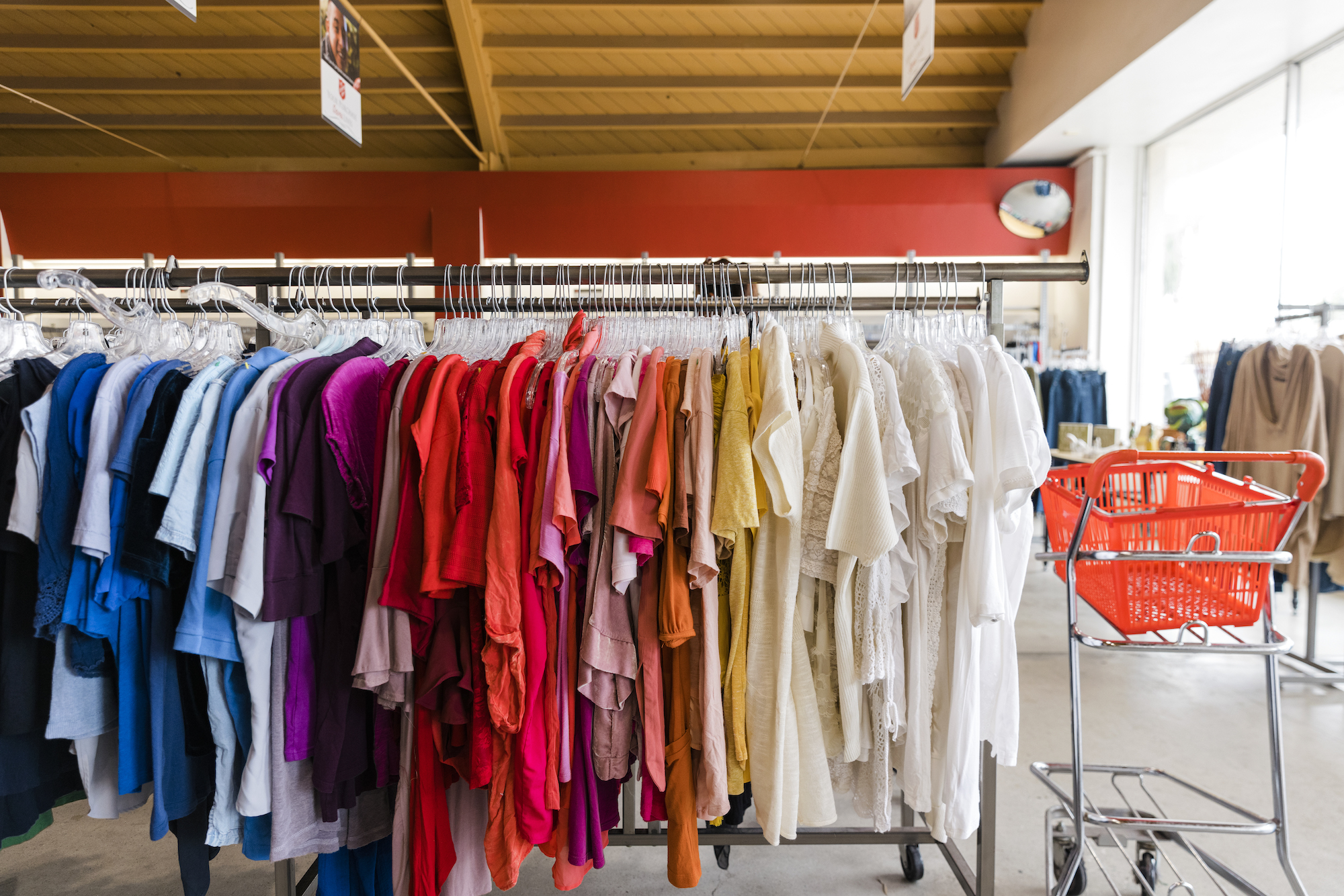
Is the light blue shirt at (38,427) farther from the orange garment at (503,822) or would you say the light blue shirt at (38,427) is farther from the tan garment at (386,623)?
the orange garment at (503,822)

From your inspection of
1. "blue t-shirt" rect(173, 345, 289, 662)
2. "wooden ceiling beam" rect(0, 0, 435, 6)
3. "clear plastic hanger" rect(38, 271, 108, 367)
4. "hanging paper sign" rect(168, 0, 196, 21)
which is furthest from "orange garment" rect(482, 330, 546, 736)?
"wooden ceiling beam" rect(0, 0, 435, 6)

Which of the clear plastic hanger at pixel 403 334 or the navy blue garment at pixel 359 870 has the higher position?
the clear plastic hanger at pixel 403 334

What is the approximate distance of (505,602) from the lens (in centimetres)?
142

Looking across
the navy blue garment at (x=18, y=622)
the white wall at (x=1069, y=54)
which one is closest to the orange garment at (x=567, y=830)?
the navy blue garment at (x=18, y=622)

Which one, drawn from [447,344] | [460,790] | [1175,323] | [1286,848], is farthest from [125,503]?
[1175,323]

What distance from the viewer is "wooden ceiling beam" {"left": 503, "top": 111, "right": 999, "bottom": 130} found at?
6.82 meters

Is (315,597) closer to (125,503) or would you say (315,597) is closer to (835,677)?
(125,503)

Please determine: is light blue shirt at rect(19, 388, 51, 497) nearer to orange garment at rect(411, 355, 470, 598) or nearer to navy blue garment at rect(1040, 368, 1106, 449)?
orange garment at rect(411, 355, 470, 598)

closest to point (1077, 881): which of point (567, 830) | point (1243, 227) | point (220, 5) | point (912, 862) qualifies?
point (912, 862)

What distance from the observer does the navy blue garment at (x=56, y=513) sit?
1.45m

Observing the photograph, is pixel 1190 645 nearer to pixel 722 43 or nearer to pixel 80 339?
pixel 80 339

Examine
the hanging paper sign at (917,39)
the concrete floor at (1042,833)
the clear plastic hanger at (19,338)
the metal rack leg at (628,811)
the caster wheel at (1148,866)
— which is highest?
the hanging paper sign at (917,39)

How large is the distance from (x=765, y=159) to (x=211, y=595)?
6944mm

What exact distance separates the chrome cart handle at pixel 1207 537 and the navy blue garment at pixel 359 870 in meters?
2.06
